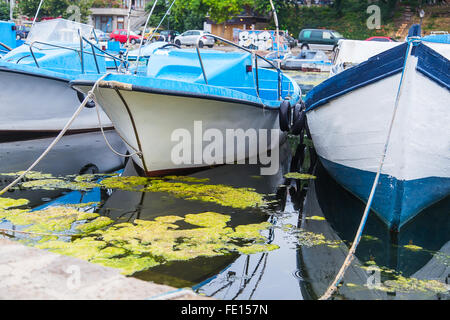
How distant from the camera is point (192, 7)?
3706 cm

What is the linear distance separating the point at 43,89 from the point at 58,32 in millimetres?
2619

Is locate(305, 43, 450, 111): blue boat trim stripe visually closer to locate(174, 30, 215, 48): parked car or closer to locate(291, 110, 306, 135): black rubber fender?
locate(291, 110, 306, 135): black rubber fender

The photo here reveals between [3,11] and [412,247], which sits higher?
[3,11]

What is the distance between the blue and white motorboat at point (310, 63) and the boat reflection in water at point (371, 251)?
2057cm

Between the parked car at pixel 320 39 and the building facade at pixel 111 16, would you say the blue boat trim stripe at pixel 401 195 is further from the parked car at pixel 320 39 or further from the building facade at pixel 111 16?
the building facade at pixel 111 16

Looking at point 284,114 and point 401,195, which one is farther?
point 284,114

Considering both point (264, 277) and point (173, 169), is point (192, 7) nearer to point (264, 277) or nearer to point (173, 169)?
point (173, 169)

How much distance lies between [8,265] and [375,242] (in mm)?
3603

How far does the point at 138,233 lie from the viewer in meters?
5.09

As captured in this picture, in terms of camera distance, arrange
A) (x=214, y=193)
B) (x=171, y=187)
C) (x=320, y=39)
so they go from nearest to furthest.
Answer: (x=214, y=193) < (x=171, y=187) < (x=320, y=39)

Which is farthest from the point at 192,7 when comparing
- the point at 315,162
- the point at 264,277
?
the point at 264,277

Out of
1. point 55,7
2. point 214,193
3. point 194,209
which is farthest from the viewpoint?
point 55,7

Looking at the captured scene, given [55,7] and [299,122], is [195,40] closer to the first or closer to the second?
[55,7]

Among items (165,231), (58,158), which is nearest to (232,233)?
(165,231)
